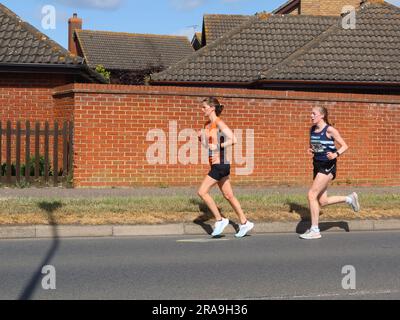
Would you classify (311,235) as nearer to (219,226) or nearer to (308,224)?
(308,224)

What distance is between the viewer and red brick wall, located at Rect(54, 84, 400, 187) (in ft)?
48.0

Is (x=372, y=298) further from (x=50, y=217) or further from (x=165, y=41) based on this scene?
(x=165, y=41)

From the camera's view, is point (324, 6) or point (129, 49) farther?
point (129, 49)

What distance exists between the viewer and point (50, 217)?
34.1ft

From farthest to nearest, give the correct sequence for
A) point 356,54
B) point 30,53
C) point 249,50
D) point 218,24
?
point 218,24 → point 249,50 → point 356,54 → point 30,53

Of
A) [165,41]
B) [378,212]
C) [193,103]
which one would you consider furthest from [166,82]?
[165,41]

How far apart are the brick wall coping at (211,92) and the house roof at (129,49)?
33.7 m

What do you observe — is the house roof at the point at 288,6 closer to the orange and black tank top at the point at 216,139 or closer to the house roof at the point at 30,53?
the house roof at the point at 30,53

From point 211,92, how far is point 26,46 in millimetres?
4988

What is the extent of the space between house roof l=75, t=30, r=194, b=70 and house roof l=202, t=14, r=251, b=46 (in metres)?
16.8

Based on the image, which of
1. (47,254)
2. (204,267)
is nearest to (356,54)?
(204,267)

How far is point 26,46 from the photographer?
17031mm

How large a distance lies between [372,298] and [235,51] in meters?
15.2

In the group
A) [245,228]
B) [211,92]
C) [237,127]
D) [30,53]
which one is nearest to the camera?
[245,228]
